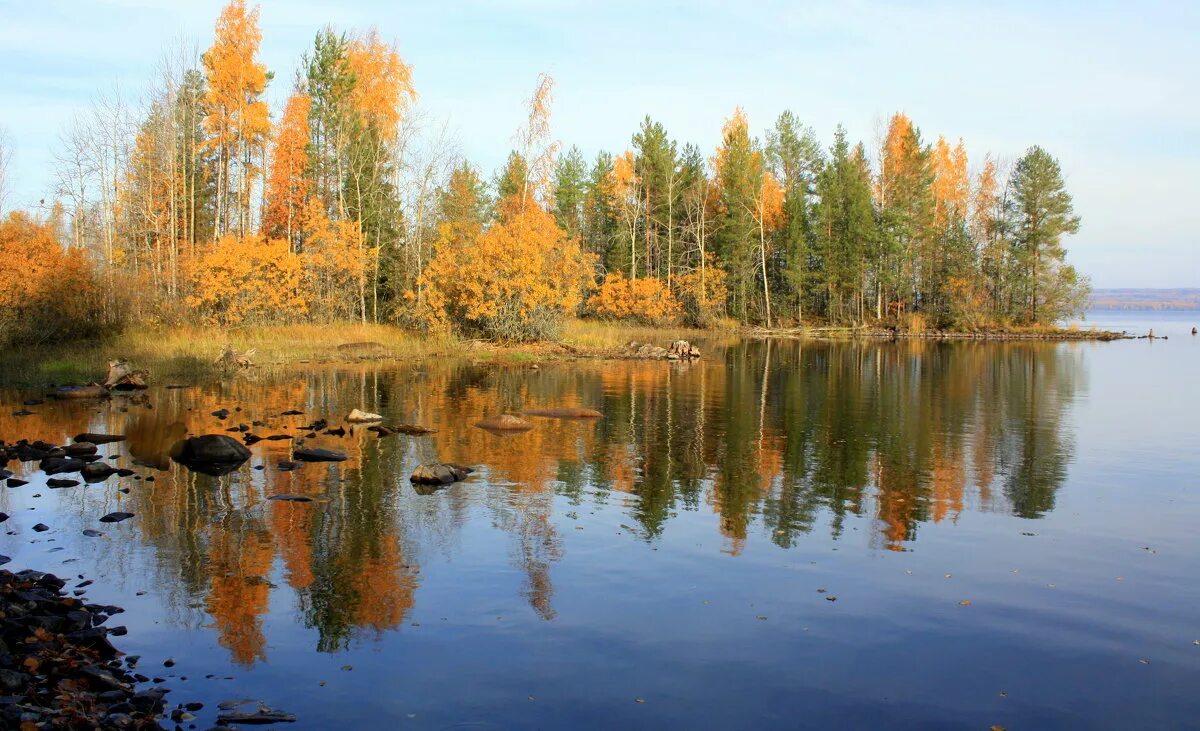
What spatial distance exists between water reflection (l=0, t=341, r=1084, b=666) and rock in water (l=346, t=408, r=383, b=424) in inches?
30.4

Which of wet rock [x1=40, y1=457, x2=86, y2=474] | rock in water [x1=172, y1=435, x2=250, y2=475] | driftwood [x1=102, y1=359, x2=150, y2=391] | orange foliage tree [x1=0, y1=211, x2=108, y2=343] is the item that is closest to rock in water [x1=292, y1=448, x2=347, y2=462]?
rock in water [x1=172, y1=435, x2=250, y2=475]

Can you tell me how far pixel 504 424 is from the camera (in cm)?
2119

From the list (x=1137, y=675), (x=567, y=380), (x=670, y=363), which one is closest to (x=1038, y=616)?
(x=1137, y=675)

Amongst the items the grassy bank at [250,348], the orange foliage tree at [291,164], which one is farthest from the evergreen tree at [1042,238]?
the orange foliage tree at [291,164]

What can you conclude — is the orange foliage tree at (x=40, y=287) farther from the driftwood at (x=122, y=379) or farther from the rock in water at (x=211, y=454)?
the rock in water at (x=211, y=454)

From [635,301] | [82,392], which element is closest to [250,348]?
[82,392]

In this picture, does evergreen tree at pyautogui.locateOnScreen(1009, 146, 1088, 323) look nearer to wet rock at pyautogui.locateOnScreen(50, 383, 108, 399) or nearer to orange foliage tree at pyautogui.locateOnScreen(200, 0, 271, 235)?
orange foliage tree at pyautogui.locateOnScreen(200, 0, 271, 235)

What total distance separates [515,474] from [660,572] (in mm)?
5806

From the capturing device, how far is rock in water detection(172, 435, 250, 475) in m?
16.3

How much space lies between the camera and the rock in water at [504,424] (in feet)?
69.2

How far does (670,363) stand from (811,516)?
2901cm

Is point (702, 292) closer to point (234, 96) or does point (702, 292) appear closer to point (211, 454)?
point (234, 96)

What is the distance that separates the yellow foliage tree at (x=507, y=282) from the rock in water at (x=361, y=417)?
882 inches

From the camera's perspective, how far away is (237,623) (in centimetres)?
875
